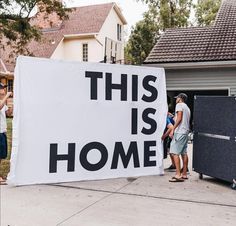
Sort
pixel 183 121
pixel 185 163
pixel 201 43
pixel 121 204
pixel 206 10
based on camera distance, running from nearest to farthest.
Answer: pixel 121 204, pixel 183 121, pixel 185 163, pixel 201 43, pixel 206 10

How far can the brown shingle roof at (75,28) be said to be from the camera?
34250 millimetres

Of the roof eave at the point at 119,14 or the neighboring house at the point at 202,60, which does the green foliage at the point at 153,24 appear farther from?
the neighboring house at the point at 202,60

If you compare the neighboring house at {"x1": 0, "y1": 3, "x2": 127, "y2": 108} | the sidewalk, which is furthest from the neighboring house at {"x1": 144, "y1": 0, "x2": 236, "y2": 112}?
the neighboring house at {"x1": 0, "y1": 3, "x2": 127, "y2": 108}

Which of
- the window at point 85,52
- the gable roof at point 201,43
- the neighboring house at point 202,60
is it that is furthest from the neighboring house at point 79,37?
the neighboring house at point 202,60

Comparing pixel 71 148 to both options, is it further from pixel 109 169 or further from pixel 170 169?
pixel 170 169

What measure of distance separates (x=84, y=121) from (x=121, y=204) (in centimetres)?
185

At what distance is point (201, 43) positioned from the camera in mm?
16938

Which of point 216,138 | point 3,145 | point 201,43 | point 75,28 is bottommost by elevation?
point 3,145

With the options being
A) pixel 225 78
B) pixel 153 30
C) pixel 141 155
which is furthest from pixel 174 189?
pixel 153 30

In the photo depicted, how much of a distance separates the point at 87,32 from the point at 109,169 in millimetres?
27836

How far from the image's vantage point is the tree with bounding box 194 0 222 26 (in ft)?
117

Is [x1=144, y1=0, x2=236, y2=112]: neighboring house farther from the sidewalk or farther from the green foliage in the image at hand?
the green foliage

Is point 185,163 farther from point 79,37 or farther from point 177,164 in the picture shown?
point 79,37

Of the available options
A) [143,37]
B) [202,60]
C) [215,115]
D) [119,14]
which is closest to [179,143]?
[215,115]
